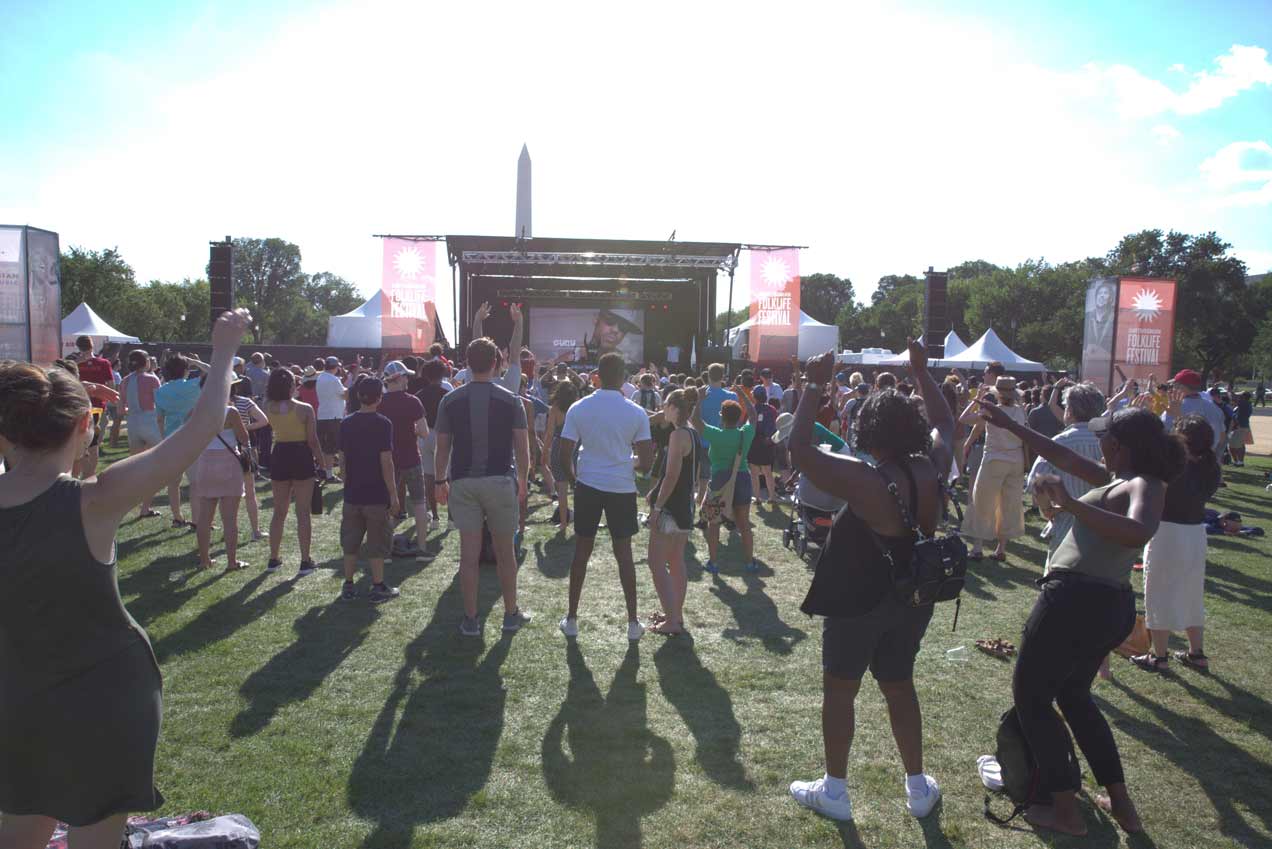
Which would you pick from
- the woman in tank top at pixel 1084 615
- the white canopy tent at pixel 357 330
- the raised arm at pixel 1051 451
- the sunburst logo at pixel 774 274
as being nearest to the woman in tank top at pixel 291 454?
the raised arm at pixel 1051 451

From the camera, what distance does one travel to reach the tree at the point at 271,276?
267 feet

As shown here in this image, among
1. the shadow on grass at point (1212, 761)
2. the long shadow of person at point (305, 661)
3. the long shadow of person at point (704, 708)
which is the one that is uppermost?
the shadow on grass at point (1212, 761)

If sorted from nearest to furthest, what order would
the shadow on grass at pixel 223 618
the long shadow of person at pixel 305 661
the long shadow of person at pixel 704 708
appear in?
the long shadow of person at pixel 704 708
the long shadow of person at pixel 305 661
the shadow on grass at pixel 223 618

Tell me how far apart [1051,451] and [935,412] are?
0.46 m

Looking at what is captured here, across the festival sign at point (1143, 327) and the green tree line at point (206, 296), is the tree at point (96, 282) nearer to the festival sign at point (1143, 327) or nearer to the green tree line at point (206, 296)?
the green tree line at point (206, 296)

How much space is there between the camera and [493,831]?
3.21m

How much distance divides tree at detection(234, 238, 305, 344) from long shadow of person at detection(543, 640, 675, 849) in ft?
275

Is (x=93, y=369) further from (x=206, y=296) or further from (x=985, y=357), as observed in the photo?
(x=206, y=296)

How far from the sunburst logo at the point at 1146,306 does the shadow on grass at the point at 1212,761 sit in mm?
12754

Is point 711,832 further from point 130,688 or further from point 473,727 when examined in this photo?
point 130,688

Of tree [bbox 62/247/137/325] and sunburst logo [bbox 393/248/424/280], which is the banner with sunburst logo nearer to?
sunburst logo [bbox 393/248/424/280]

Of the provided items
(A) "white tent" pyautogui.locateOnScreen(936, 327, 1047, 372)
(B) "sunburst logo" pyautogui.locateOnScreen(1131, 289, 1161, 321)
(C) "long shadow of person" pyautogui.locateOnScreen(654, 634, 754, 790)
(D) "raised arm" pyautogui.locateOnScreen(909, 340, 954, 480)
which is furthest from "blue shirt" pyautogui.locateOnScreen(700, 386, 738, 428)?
(A) "white tent" pyautogui.locateOnScreen(936, 327, 1047, 372)

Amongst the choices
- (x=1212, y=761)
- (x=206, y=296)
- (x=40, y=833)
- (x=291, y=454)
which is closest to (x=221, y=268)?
(x=291, y=454)

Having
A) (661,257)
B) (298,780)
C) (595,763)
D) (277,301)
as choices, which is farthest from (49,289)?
(277,301)
